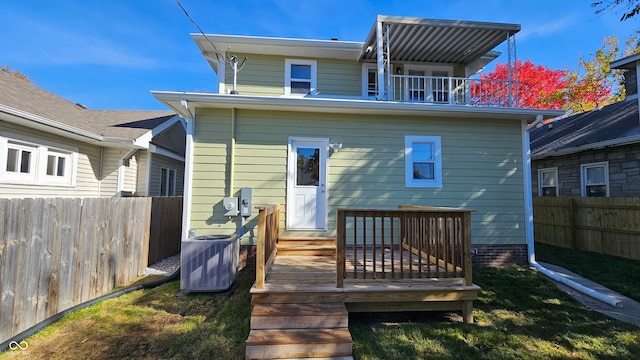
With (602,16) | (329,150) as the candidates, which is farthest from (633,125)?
(329,150)

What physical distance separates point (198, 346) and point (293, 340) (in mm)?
1022

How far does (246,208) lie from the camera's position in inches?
212

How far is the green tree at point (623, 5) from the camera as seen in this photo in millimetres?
3982

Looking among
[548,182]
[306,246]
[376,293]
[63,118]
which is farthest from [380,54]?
[63,118]

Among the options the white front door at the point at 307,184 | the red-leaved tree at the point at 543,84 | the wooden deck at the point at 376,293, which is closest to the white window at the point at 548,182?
the wooden deck at the point at 376,293

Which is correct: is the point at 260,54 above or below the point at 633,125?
above

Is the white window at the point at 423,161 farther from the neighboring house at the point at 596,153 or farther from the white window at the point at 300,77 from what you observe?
the neighboring house at the point at 596,153

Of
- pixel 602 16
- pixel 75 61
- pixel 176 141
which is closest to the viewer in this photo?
pixel 602 16

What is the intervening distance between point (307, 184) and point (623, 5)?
5581 mm

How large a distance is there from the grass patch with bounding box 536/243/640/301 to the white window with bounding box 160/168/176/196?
10949mm

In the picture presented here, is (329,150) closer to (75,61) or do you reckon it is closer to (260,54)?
(260,54)

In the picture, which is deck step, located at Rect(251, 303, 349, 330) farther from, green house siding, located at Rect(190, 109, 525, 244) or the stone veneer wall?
the stone veneer wall

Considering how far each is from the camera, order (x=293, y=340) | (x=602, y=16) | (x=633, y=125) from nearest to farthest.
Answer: (x=293, y=340) < (x=602, y=16) < (x=633, y=125)

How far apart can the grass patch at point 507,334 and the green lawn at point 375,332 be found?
0.01 metres
